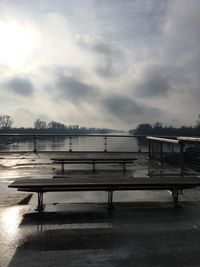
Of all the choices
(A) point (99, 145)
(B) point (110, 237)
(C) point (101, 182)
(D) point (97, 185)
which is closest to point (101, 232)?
(B) point (110, 237)

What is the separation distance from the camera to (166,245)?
4.84 meters

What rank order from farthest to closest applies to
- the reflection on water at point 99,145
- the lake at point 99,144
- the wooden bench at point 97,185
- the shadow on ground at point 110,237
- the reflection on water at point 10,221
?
the reflection on water at point 99,145 → the lake at point 99,144 → the wooden bench at point 97,185 → the reflection on water at point 10,221 → the shadow on ground at point 110,237

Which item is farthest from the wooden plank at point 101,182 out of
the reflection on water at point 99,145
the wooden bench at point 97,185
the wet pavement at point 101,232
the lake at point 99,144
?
the reflection on water at point 99,145

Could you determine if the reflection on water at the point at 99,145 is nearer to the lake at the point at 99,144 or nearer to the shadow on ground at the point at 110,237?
the lake at the point at 99,144

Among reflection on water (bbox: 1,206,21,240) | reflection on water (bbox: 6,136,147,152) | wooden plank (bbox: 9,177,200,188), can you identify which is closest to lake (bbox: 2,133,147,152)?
reflection on water (bbox: 6,136,147,152)

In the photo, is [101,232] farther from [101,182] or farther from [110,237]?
[101,182]

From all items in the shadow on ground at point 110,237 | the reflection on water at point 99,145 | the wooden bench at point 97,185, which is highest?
the reflection on water at point 99,145

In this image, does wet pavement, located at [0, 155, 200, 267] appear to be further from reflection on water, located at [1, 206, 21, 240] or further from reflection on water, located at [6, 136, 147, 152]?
reflection on water, located at [6, 136, 147, 152]

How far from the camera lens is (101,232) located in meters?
5.35

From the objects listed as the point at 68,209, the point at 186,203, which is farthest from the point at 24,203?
the point at 186,203

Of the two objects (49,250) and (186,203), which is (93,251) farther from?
(186,203)

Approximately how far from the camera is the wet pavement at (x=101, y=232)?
4375mm

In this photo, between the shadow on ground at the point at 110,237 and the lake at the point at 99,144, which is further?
the lake at the point at 99,144

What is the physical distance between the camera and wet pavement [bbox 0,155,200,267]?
438 centimetres
